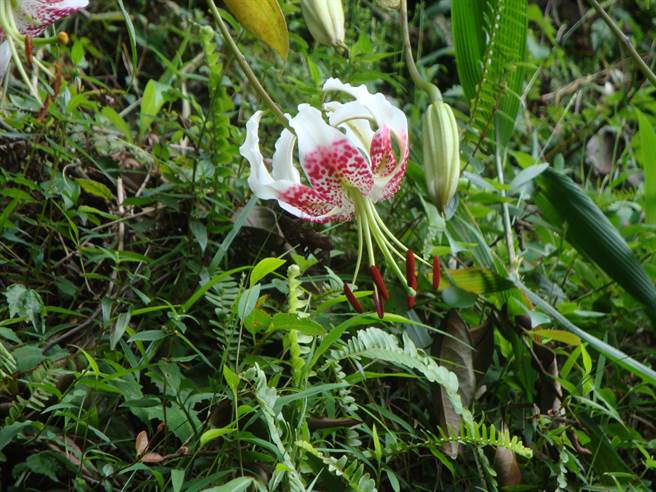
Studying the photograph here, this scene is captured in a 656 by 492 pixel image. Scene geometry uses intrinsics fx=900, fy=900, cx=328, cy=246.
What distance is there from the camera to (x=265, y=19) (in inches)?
33.0

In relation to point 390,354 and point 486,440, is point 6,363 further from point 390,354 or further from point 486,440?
point 486,440

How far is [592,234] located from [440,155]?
1.71 ft

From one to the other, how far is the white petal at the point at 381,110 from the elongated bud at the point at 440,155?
0.08 metres

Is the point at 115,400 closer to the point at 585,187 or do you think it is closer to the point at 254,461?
the point at 254,461

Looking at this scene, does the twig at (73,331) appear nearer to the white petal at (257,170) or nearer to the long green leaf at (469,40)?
the white petal at (257,170)

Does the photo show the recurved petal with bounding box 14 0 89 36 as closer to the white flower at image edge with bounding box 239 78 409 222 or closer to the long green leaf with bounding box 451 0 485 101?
the white flower at image edge with bounding box 239 78 409 222

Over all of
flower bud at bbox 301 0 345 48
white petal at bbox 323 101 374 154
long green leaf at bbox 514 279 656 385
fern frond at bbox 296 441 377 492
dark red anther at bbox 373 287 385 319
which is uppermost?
flower bud at bbox 301 0 345 48

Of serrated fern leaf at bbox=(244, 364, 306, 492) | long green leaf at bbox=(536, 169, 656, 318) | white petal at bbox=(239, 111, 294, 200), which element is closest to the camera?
serrated fern leaf at bbox=(244, 364, 306, 492)

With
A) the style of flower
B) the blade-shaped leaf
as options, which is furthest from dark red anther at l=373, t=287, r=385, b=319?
the blade-shaped leaf

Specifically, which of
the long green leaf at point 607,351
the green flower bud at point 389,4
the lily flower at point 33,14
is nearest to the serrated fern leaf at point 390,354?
the long green leaf at point 607,351

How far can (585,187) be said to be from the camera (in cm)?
164

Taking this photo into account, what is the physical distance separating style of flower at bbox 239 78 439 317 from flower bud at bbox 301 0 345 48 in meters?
0.06

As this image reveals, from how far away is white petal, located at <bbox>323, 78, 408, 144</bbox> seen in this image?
2.87 feet

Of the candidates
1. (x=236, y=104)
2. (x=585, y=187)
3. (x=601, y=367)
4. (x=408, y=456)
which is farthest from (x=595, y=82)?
(x=408, y=456)
